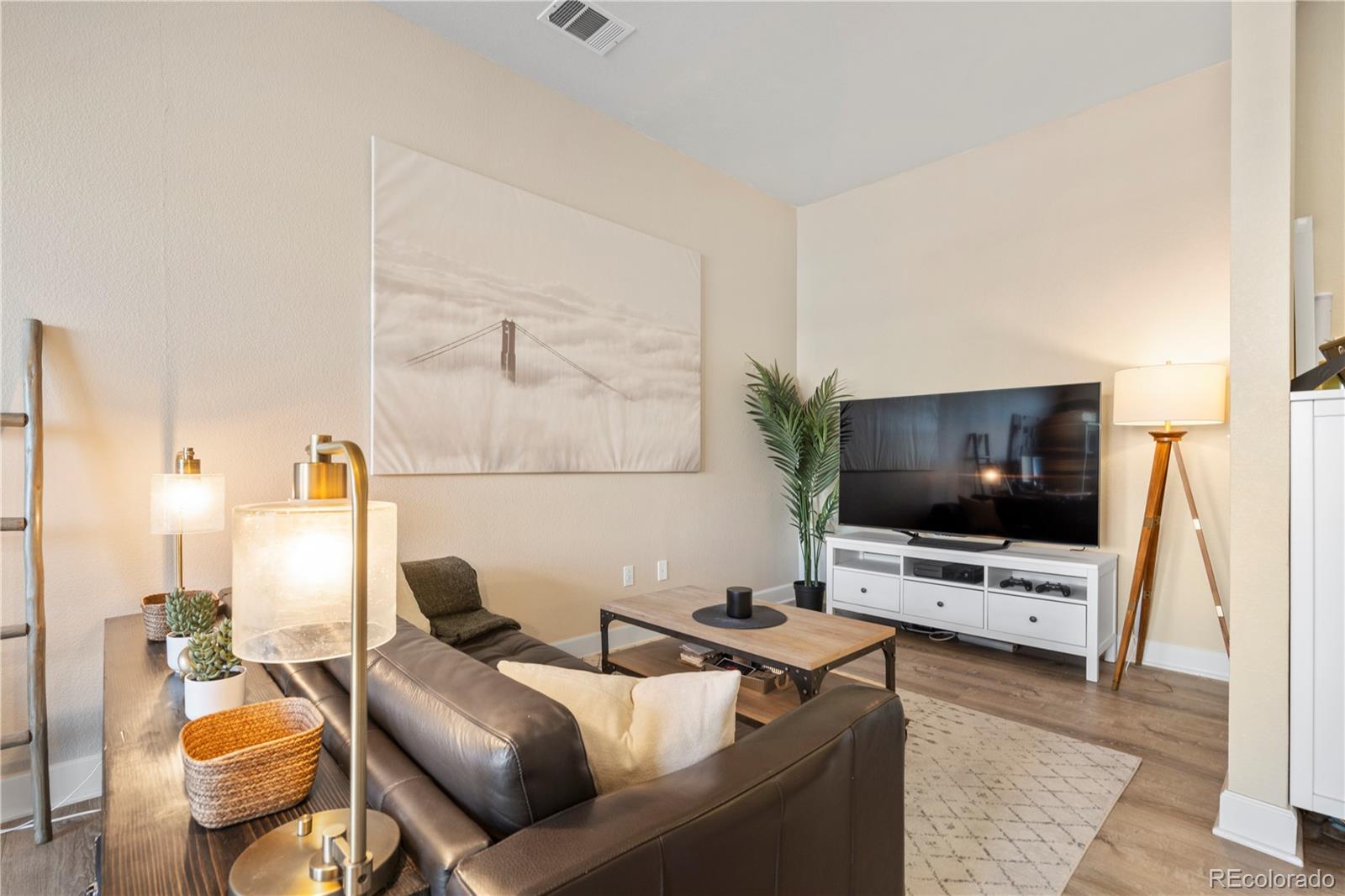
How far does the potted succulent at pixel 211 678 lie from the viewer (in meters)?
1.17

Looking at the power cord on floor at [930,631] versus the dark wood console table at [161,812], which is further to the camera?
the power cord on floor at [930,631]

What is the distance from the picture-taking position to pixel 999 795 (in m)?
2.03

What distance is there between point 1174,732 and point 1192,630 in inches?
34.9

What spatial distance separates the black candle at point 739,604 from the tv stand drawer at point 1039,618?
167cm

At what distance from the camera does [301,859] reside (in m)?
0.72

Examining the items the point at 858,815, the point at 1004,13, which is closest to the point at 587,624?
the point at 858,815

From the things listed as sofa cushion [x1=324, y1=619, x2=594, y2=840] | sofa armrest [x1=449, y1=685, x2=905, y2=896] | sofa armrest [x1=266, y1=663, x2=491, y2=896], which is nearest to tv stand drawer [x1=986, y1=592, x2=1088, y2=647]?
sofa armrest [x1=449, y1=685, x2=905, y2=896]

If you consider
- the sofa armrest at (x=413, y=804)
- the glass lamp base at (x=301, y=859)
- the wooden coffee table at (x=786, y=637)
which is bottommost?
the wooden coffee table at (x=786, y=637)

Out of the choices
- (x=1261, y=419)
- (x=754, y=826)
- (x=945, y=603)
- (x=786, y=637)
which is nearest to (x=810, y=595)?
(x=945, y=603)

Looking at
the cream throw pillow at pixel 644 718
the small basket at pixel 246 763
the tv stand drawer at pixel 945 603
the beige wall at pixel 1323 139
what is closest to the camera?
the small basket at pixel 246 763

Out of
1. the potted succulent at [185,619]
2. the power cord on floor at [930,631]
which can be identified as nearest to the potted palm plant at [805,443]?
the power cord on floor at [930,631]

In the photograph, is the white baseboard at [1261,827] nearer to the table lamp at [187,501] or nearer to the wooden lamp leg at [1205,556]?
the wooden lamp leg at [1205,556]

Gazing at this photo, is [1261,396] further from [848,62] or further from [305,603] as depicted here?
[305,603]

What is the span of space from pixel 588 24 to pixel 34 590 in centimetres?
290
